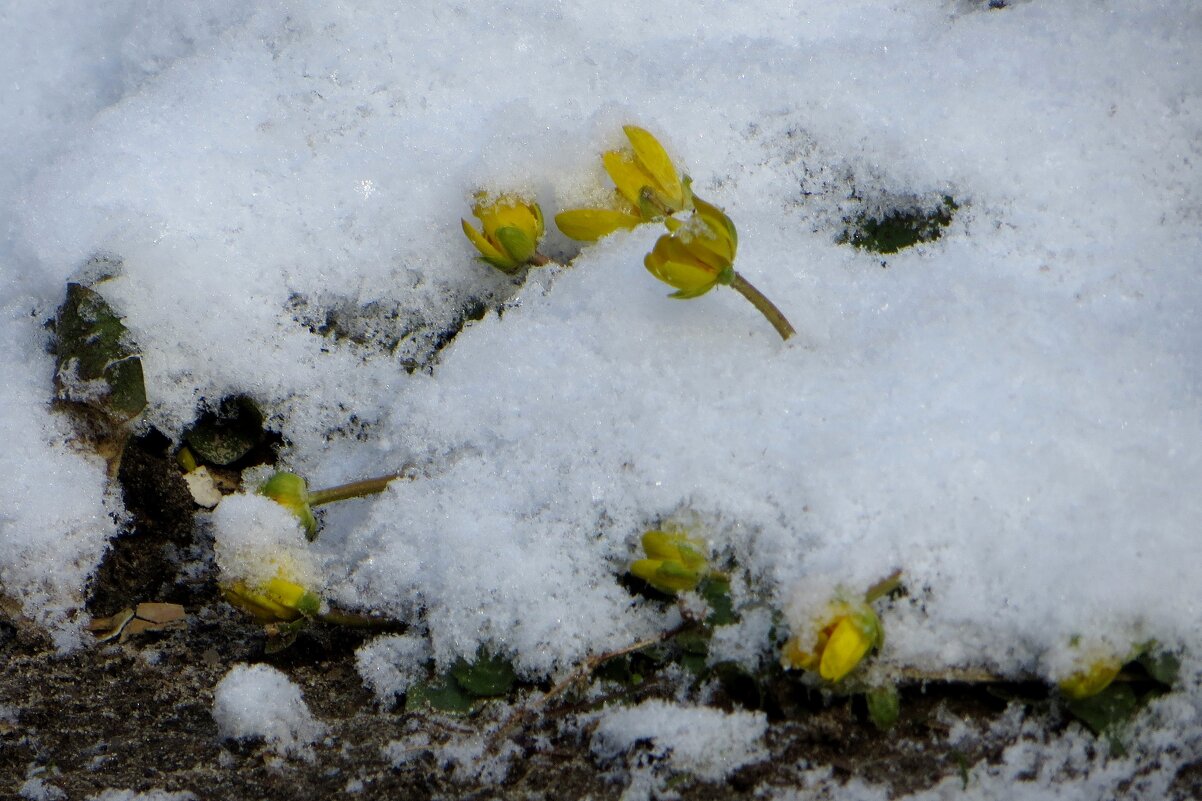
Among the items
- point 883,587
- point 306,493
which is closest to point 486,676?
point 306,493

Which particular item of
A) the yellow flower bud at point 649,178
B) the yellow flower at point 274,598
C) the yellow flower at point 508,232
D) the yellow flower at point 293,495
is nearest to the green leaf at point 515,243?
the yellow flower at point 508,232

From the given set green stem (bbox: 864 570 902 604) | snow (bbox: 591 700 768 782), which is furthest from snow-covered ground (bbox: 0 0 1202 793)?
snow (bbox: 591 700 768 782)

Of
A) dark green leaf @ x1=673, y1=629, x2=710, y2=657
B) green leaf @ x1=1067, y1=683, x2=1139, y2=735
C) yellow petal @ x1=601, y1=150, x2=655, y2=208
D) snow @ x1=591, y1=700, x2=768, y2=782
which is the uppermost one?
yellow petal @ x1=601, y1=150, x2=655, y2=208

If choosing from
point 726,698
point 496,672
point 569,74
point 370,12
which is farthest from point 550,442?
point 370,12

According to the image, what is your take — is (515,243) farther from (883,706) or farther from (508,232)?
(883,706)

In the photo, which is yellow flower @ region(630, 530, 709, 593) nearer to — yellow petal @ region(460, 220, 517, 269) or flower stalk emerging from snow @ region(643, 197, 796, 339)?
flower stalk emerging from snow @ region(643, 197, 796, 339)
